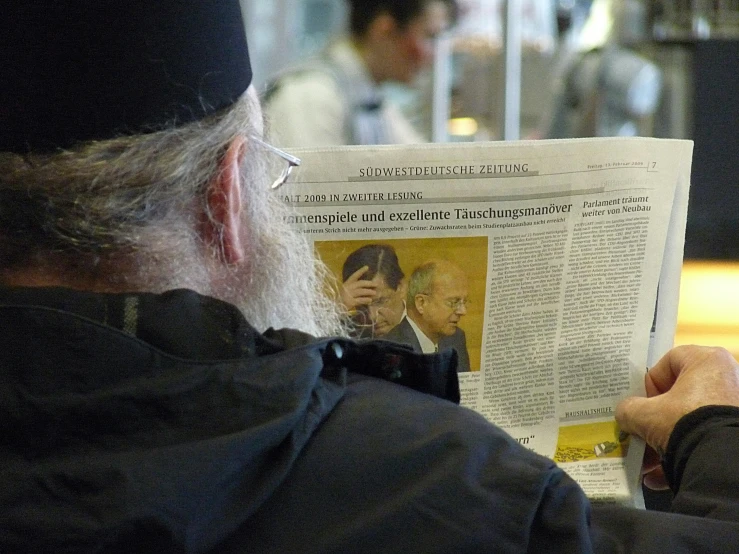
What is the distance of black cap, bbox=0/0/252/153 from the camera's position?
2.29 ft

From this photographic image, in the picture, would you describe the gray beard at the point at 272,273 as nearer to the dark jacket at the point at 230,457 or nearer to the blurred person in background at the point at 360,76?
the dark jacket at the point at 230,457

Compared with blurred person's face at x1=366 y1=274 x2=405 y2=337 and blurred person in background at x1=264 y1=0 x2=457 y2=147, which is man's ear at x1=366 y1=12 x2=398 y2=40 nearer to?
blurred person in background at x1=264 y1=0 x2=457 y2=147

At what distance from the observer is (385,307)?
102cm

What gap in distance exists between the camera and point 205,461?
62 centimetres

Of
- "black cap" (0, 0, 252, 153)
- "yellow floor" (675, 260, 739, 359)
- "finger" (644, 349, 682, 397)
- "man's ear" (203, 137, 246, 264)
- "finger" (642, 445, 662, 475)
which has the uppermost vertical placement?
"black cap" (0, 0, 252, 153)

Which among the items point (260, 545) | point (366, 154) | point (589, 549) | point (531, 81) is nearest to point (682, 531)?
point (589, 549)

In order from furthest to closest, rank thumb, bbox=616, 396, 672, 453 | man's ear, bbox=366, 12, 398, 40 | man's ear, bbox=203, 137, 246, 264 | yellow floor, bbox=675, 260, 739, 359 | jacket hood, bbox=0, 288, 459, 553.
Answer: man's ear, bbox=366, 12, 398, 40 → yellow floor, bbox=675, 260, 739, 359 → thumb, bbox=616, 396, 672, 453 → man's ear, bbox=203, 137, 246, 264 → jacket hood, bbox=0, 288, 459, 553

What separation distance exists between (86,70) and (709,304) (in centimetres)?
170

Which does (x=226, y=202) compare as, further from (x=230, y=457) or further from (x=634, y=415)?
(x=634, y=415)

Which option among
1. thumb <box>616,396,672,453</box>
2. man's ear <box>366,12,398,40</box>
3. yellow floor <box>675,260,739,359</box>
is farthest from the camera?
man's ear <box>366,12,398,40</box>

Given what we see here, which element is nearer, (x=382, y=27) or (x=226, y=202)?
(x=226, y=202)

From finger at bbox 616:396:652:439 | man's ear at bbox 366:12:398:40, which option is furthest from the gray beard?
man's ear at bbox 366:12:398:40

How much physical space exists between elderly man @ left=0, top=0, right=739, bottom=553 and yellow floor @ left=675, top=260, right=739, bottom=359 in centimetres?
129

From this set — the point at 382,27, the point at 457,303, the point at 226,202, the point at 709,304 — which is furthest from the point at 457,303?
the point at 382,27
